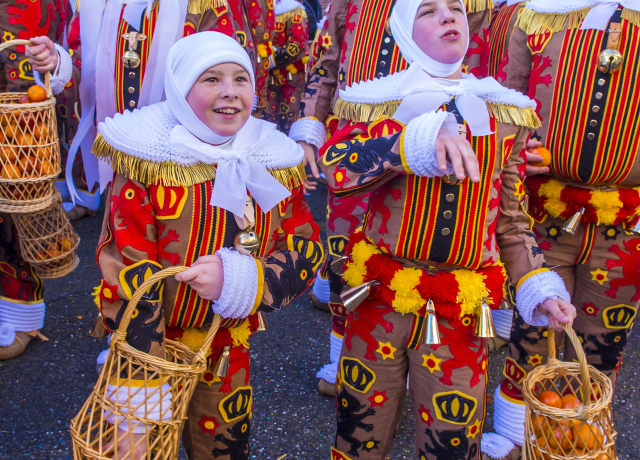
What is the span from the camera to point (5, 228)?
2.91 meters

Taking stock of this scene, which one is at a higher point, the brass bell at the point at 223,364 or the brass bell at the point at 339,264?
the brass bell at the point at 339,264

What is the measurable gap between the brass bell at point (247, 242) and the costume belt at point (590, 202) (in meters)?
1.39

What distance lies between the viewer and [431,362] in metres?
1.78

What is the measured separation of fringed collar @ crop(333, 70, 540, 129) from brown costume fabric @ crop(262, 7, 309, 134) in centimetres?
414

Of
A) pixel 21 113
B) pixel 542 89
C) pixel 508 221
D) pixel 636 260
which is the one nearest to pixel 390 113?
pixel 508 221

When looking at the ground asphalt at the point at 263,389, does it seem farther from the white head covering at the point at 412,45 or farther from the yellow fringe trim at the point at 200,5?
the yellow fringe trim at the point at 200,5

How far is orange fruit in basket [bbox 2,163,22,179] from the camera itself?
2.37m

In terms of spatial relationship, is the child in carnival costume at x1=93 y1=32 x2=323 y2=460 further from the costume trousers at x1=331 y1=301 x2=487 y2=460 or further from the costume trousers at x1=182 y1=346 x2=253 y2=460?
the costume trousers at x1=331 y1=301 x2=487 y2=460

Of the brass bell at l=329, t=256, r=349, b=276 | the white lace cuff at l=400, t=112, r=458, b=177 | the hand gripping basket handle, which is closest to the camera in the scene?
the hand gripping basket handle

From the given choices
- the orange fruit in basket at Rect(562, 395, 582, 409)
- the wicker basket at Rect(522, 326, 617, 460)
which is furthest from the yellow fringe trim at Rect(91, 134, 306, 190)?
the orange fruit in basket at Rect(562, 395, 582, 409)

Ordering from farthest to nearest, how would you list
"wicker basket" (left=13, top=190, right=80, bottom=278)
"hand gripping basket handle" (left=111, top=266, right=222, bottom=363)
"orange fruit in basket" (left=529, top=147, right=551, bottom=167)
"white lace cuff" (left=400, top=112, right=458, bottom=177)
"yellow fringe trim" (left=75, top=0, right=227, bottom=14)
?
"wicker basket" (left=13, top=190, right=80, bottom=278), "yellow fringe trim" (left=75, top=0, right=227, bottom=14), "orange fruit in basket" (left=529, top=147, right=551, bottom=167), "white lace cuff" (left=400, top=112, right=458, bottom=177), "hand gripping basket handle" (left=111, top=266, right=222, bottom=363)

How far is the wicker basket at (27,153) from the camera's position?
2307 millimetres

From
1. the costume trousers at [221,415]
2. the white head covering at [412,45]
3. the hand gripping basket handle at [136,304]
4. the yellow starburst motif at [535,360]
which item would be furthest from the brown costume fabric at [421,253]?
the yellow starburst motif at [535,360]

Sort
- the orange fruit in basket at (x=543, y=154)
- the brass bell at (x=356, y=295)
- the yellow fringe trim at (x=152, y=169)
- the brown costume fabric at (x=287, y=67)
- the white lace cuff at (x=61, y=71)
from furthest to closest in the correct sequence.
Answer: the brown costume fabric at (x=287, y=67)
the white lace cuff at (x=61, y=71)
the orange fruit in basket at (x=543, y=154)
the brass bell at (x=356, y=295)
the yellow fringe trim at (x=152, y=169)
